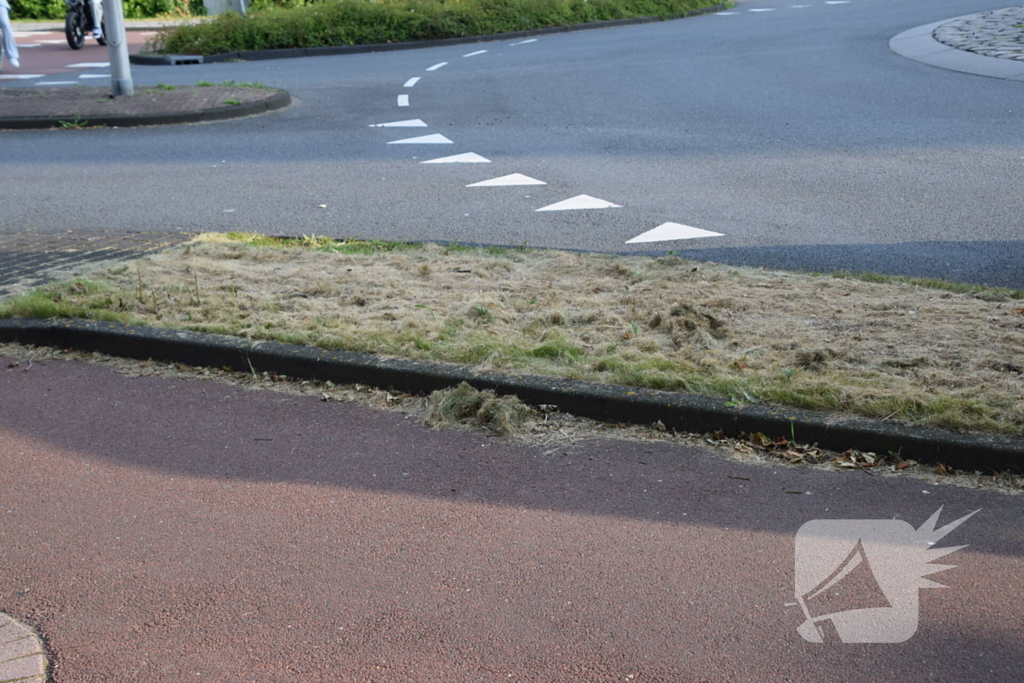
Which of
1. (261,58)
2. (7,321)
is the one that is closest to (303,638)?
(7,321)

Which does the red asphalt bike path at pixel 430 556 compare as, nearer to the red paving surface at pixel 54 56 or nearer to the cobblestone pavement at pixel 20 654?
the cobblestone pavement at pixel 20 654

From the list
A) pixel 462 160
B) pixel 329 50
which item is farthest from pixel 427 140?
pixel 329 50

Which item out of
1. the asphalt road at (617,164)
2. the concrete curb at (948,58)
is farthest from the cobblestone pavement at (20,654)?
the concrete curb at (948,58)

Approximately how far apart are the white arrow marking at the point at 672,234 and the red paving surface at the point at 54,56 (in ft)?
40.7

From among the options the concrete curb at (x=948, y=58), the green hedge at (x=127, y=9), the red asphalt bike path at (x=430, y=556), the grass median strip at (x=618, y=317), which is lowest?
the red asphalt bike path at (x=430, y=556)

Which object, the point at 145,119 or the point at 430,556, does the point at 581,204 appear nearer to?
the point at 430,556

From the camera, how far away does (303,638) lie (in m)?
2.84

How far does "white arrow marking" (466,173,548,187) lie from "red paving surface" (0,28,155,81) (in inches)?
398

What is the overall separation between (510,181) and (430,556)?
613 centimetres

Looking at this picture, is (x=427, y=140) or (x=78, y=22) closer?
(x=427, y=140)

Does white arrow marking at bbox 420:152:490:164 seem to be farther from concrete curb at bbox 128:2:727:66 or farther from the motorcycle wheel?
the motorcycle wheel

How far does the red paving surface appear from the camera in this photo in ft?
58.4

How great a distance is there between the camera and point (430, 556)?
3.26 meters

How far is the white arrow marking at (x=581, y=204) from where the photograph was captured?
797 cm
